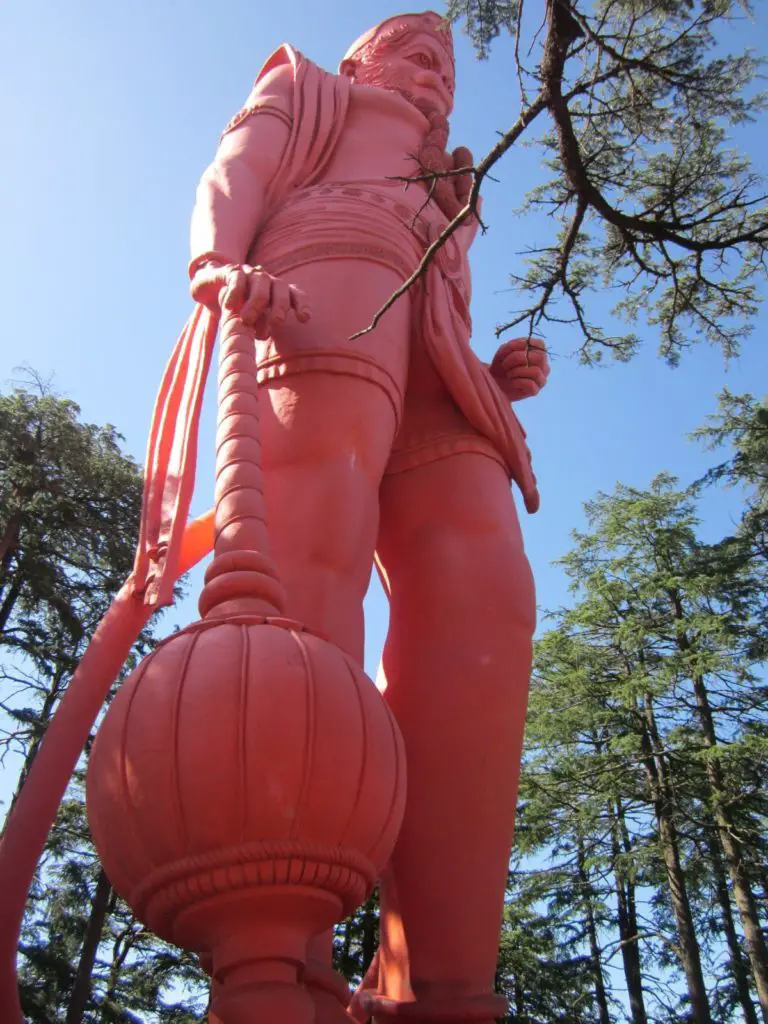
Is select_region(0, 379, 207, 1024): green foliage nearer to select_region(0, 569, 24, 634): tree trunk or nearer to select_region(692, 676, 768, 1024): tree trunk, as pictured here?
select_region(0, 569, 24, 634): tree trunk

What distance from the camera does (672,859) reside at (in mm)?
12445

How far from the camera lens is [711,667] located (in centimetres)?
1388

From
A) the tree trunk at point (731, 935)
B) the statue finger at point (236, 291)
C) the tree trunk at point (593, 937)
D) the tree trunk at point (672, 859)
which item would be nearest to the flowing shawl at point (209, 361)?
the statue finger at point (236, 291)

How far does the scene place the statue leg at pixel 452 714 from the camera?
3.46 meters

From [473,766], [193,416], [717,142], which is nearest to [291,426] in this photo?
[193,416]

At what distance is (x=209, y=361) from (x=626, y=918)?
12.8 metres

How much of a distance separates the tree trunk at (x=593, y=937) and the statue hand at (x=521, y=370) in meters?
9.93

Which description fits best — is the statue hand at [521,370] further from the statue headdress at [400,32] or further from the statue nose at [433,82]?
the statue headdress at [400,32]

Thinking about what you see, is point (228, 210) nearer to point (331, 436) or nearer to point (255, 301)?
point (255, 301)

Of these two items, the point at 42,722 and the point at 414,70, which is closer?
the point at 414,70

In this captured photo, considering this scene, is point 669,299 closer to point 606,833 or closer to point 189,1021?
point 606,833

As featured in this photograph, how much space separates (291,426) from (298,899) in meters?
1.98

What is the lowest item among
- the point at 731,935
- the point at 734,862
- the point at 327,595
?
the point at 327,595

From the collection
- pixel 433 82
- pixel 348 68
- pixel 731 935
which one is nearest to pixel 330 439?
pixel 433 82
